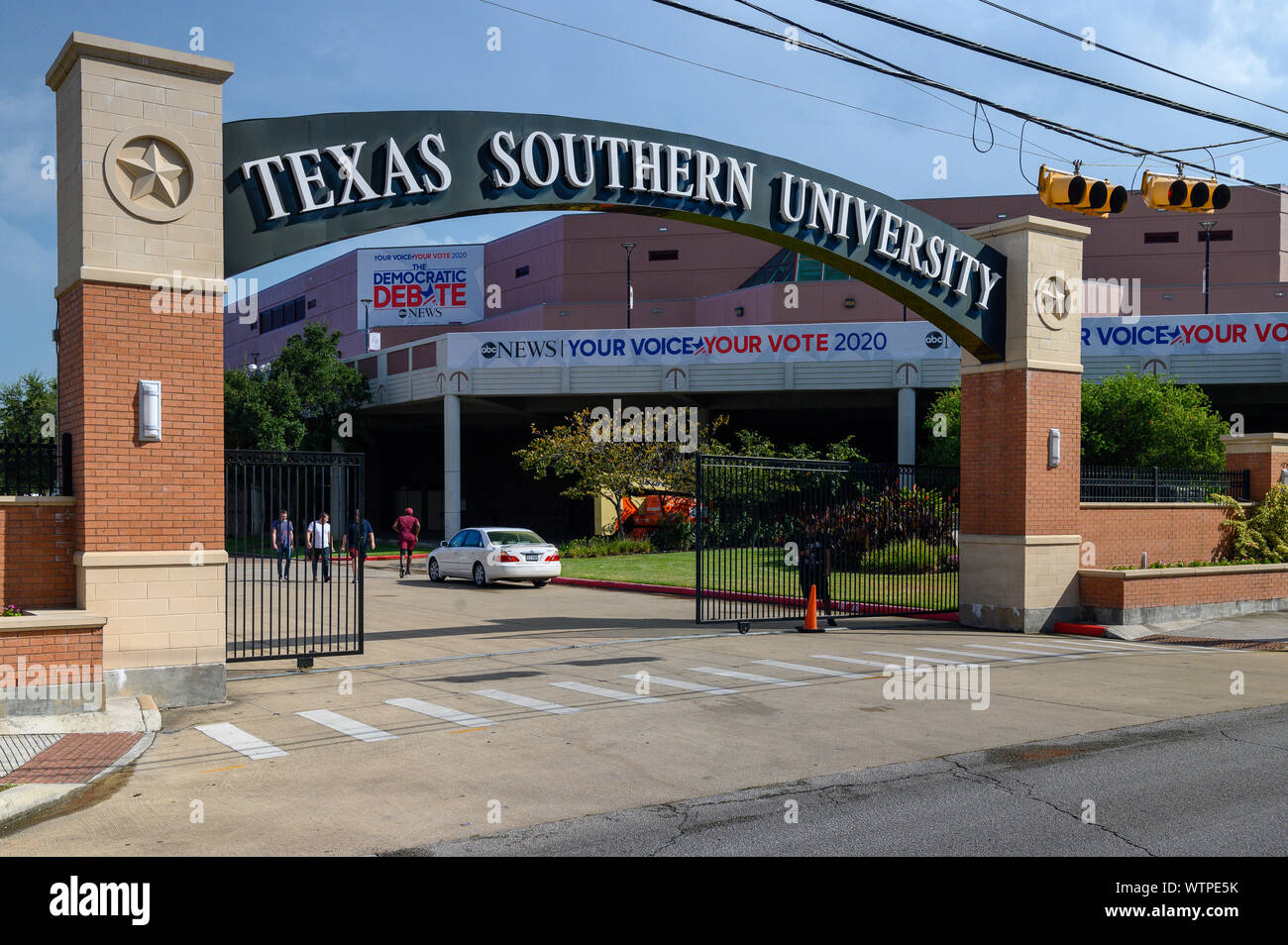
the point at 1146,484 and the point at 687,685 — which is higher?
the point at 1146,484

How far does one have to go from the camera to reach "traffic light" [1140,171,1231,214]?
1357cm

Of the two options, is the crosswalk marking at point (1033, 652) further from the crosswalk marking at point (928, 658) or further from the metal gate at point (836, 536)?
the metal gate at point (836, 536)

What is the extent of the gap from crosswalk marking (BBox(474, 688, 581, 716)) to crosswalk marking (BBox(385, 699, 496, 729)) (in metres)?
0.68

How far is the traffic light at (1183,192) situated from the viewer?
13570 millimetres

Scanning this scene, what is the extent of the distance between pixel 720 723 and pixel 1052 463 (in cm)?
1006

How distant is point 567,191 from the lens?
1364 centimetres

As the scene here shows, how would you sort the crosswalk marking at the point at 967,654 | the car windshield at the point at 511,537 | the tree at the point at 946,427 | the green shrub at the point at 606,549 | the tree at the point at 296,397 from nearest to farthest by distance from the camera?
the crosswalk marking at the point at 967,654 < the car windshield at the point at 511,537 < the tree at the point at 946,427 < the green shrub at the point at 606,549 < the tree at the point at 296,397

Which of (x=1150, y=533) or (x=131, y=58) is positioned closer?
(x=131, y=58)

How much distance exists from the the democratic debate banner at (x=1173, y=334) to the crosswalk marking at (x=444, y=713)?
31110mm

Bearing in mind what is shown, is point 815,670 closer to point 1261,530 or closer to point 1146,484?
point 1146,484

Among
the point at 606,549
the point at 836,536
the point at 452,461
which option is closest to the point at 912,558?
the point at 836,536

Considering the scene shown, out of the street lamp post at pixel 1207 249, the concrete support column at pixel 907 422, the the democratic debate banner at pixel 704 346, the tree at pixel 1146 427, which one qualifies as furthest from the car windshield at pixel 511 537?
the street lamp post at pixel 1207 249

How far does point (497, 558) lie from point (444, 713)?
15.1 m
